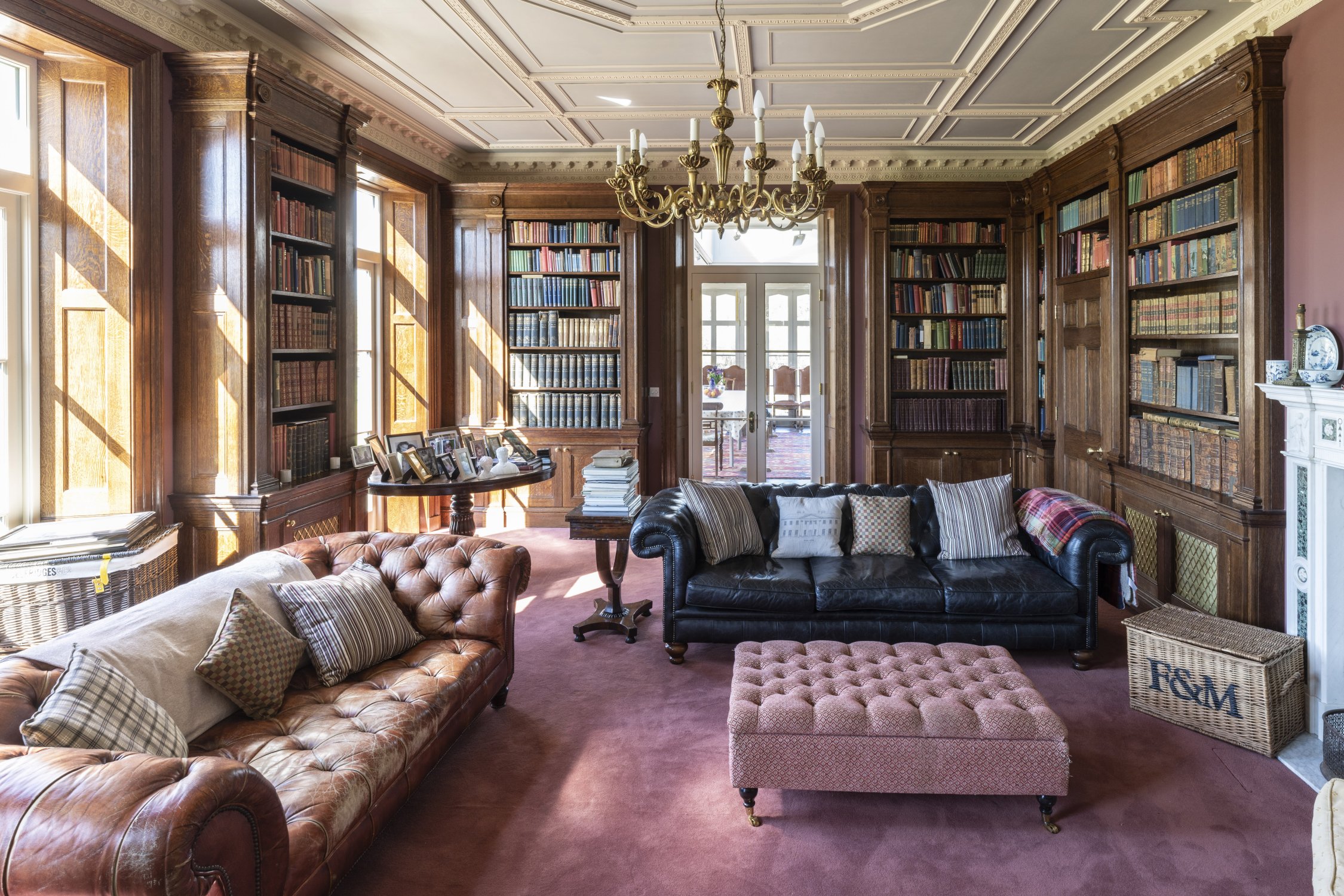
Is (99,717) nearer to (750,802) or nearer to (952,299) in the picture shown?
(750,802)

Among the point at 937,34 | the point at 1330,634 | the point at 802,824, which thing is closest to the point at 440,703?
the point at 802,824

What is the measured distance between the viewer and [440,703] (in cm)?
284

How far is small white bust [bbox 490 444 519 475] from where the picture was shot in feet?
16.3

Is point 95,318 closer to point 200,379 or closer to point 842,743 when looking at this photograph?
point 200,379

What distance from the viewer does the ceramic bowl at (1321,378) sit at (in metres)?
3.42

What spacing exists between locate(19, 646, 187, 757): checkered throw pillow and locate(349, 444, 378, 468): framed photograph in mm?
3097

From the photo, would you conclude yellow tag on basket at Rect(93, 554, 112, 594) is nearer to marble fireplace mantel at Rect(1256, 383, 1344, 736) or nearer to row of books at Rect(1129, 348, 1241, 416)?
marble fireplace mantel at Rect(1256, 383, 1344, 736)

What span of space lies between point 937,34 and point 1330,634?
3.41m

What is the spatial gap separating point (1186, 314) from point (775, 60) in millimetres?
2714

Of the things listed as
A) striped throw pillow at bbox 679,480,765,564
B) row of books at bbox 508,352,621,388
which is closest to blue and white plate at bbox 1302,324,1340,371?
striped throw pillow at bbox 679,480,765,564

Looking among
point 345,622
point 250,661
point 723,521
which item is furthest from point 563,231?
point 250,661

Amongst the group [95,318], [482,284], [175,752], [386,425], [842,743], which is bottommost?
[842,743]

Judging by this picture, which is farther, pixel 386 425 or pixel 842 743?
pixel 386 425

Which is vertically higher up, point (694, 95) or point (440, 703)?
point (694, 95)
